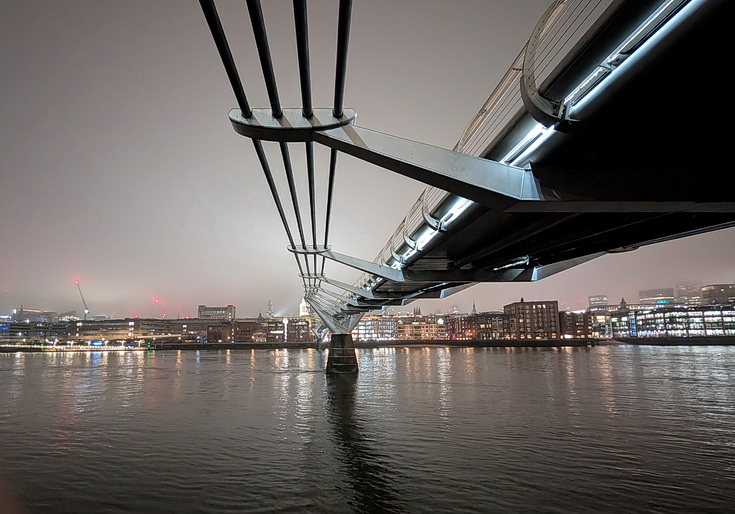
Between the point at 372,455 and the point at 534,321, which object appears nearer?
the point at 372,455

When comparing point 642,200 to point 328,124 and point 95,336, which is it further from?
point 95,336

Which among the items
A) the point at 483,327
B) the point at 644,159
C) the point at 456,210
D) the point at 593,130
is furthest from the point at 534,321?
the point at 593,130

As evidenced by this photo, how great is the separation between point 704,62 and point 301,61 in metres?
3.85

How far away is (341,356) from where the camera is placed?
135ft

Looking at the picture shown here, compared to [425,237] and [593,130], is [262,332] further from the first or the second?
[593,130]

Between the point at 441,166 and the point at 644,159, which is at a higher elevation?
the point at 644,159

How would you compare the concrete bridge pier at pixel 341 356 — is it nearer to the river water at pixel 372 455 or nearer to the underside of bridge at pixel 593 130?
the river water at pixel 372 455

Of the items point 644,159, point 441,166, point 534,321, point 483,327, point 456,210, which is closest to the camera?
point 441,166

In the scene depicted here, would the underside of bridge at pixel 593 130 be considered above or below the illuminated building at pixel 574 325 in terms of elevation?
above

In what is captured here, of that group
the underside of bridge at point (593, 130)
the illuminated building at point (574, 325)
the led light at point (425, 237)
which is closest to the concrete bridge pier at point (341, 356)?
the led light at point (425, 237)

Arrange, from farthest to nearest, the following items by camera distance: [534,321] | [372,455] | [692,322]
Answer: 1. [534,321]
2. [692,322]
3. [372,455]

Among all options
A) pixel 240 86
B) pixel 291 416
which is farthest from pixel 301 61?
pixel 291 416

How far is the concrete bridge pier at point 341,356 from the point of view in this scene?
133 feet

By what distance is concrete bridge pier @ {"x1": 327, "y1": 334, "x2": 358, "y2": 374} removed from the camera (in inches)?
1599
